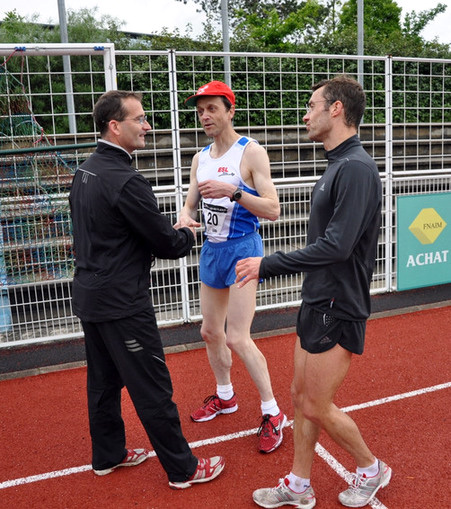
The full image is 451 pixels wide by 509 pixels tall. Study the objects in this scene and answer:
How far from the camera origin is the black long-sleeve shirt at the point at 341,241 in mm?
2365

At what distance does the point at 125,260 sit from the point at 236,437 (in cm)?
160

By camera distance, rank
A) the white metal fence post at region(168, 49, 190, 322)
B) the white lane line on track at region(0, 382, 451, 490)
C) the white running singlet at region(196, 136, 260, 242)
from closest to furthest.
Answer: the white lane line on track at region(0, 382, 451, 490) < the white running singlet at region(196, 136, 260, 242) < the white metal fence post at region(168, 49, 190, 322)

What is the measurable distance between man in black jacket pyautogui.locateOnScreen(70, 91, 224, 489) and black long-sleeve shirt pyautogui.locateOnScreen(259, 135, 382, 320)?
0.74 m

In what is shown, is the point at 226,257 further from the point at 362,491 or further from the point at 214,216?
the point at 362,491

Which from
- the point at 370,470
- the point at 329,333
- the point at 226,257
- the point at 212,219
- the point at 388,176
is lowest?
the point at 370,470

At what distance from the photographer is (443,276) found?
7121 mm

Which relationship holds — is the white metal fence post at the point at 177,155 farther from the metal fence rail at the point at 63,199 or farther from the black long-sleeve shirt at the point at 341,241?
the black long-sleeve shirt at the point at 341,241

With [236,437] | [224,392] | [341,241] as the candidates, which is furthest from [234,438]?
[341,241]

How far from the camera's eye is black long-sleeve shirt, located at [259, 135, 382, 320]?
7.76ft

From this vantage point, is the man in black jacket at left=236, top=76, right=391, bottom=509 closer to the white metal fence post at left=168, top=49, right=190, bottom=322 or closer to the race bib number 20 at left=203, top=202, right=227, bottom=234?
the race bib number 20 at left=203, top=202, right=227, bottom=234

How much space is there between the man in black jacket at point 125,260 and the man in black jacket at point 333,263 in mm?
634

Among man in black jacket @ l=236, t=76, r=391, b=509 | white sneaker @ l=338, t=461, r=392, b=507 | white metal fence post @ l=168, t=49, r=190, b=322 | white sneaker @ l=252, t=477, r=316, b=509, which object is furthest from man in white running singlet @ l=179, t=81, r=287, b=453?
white metal fence post @ l=168, t=49, r=190, b=322

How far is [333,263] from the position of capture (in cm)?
241

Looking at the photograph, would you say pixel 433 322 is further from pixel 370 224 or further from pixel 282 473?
pixel 370 224
